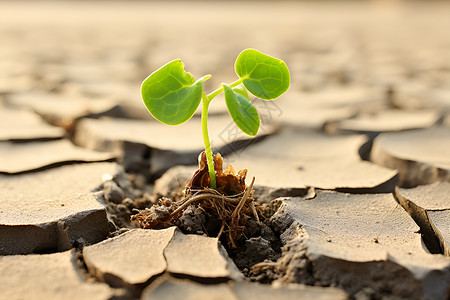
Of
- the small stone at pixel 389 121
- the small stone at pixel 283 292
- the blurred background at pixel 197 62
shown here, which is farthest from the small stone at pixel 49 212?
the small stone at pixel 389 121

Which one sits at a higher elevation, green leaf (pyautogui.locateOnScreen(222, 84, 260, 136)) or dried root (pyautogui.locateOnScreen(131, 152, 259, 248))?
green leaf (pyautogui.locateOnScreen(222, 84, 260, 136))

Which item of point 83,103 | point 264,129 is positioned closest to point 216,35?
point 83,103

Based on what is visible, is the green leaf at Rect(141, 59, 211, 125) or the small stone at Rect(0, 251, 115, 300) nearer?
the small stone at Rect(0, 251, 115, 300)

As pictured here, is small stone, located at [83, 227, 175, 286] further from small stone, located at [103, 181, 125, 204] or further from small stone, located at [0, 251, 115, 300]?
small stone, located at [103, 181, 125, 204]

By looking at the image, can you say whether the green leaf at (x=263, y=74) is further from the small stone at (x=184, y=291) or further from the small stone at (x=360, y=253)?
the small stone at (x=184, y=291)

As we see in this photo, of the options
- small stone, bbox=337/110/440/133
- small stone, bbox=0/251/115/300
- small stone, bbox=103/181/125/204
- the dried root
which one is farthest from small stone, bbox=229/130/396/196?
small stone, bbox=0/251/115/300
